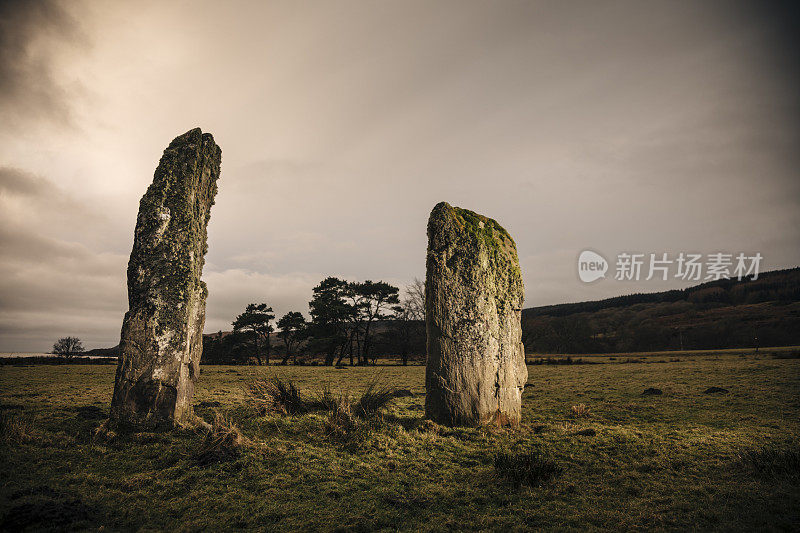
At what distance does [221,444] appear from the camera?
665 centimetres

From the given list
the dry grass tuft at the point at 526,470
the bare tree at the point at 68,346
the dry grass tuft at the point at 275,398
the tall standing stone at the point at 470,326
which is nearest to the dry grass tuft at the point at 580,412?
the tall standing stone at the point at 470,326

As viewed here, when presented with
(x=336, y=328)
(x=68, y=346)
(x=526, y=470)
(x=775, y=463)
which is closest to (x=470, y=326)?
(x=526, y=470)

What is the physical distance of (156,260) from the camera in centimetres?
805

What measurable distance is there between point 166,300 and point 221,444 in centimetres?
336

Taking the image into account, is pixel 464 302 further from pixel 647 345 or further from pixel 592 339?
pixel 647 345

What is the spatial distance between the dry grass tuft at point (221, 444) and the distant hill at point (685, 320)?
5008cm

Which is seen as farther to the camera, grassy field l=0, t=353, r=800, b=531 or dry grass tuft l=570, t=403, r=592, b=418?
dry grass tuft l=570, t=403, r=592, b=418

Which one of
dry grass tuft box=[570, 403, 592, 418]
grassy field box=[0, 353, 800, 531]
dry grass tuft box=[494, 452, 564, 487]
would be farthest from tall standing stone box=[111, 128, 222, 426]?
dry grass tuft box=[570, 403, 592, 418]

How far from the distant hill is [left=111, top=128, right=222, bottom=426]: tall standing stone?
49.8 metres

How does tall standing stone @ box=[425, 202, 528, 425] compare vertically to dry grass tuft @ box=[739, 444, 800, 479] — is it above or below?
above

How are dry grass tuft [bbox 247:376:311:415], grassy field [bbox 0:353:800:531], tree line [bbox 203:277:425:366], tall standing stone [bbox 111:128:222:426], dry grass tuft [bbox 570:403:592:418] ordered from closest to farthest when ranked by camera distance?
grassy field [bbox 0:353:800:531] → tall standing stone [bbox 111:128:222:426] → dry grass tuft [bbox 247:376:311:415] → dry grass tuft [bbox 570:403:592:418] → tree line [bbox 203:277:425:366]

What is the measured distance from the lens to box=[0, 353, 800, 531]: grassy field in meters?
4.48

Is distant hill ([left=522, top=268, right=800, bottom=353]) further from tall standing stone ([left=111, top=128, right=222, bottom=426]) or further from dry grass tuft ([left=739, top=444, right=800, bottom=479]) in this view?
tall standing stone ([left=111, top=128, right=222, bottom=426])

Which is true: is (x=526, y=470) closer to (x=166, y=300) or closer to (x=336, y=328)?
(x=166, y=300)
